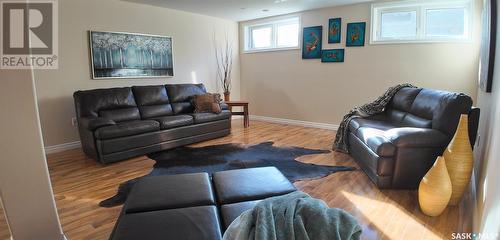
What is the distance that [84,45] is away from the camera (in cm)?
415

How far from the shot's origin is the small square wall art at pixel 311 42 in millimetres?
5168

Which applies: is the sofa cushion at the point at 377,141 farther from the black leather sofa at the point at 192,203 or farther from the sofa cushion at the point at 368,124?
the black leather sofa at the point at 192,203

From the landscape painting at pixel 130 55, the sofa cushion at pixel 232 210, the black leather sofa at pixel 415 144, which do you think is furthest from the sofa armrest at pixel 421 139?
the landscape painting at pixel 130 55

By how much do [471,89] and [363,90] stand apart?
1467 millimetres

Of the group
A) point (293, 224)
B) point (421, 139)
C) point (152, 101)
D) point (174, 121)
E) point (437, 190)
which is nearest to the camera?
point (293, 224)

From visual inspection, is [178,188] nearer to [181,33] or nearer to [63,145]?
[63,145]

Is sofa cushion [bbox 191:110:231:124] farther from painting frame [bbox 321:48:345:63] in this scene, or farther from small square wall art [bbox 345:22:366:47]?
small square wall art [bbox 345:22:366:47]

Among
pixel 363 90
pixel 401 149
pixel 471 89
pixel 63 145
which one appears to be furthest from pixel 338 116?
pixel 63 145

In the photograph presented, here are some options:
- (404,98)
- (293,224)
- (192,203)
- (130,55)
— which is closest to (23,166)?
(192,203)

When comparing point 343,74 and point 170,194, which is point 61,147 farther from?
point 343,74

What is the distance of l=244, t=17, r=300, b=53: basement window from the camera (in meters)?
5.66

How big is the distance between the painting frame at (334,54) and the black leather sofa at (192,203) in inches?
140

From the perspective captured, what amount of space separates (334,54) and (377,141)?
275cm

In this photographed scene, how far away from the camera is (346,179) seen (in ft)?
9.61
